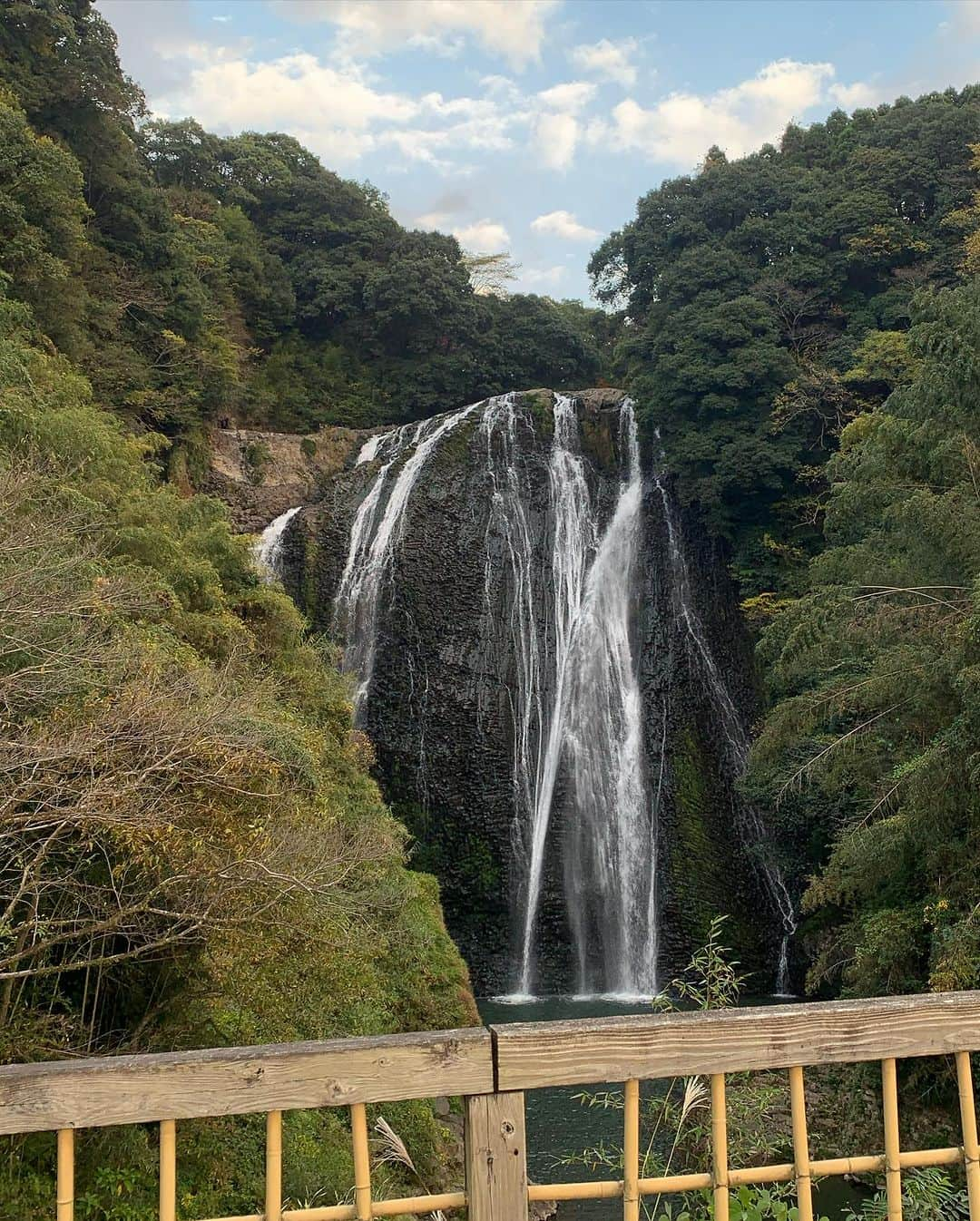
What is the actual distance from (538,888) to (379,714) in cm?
401

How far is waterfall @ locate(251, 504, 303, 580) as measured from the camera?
1842 centimetres

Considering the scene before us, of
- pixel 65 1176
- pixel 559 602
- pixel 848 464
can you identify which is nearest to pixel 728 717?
pixel 559 602

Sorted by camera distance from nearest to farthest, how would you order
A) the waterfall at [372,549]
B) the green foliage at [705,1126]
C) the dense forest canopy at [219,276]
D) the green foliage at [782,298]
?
the green foliage at [705,1126]
the waterfall at [372,549]
the dense forest canopy at [219,276]
the green foliage at [782,298]

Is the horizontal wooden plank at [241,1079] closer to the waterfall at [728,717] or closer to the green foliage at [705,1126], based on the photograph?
the green foliage at [705,1126]

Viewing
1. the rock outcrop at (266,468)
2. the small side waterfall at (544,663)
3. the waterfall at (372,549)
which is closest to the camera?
the small side waterfall at (544,663)

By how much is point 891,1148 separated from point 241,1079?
54.4 inches

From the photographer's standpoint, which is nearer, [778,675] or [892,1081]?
[892,1081]

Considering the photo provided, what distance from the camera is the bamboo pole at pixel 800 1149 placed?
196 centimetres

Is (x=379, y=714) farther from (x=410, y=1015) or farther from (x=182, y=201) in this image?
(x=182, y=201)

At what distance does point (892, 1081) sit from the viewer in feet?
6.57

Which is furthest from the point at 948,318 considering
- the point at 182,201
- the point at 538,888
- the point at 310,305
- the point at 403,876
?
the point at 182,201

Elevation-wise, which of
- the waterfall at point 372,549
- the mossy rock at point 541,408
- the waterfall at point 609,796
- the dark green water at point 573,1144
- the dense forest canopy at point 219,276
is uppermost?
the dense forest canopy at point 219,276

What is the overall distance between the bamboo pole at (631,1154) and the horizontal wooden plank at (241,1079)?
0.31m

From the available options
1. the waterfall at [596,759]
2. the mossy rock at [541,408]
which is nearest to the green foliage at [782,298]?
the mossy rock at [541,408]
